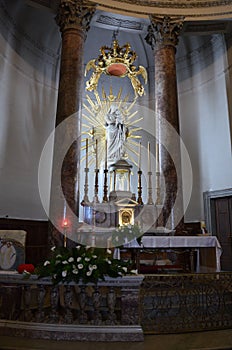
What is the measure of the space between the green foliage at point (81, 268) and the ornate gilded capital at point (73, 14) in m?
6.53

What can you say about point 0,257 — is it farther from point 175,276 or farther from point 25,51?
point 25,51

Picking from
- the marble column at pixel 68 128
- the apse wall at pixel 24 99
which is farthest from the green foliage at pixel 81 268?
the apse wall at pixel 24 99

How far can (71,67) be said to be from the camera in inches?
332

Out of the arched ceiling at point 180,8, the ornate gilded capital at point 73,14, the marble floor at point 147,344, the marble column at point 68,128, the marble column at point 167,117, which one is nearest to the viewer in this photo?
the marble floor at point 147,344

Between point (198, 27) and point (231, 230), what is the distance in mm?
6152

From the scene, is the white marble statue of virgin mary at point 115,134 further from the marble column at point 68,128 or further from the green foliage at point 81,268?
the green foliage at point 81,268

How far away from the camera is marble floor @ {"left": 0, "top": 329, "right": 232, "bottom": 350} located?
3.56m

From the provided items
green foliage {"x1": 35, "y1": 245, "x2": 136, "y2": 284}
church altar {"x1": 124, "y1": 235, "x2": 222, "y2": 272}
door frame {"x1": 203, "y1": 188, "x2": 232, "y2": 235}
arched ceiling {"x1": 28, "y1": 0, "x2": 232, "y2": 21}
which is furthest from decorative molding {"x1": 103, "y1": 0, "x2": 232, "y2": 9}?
green foliage {"x1": 35, "y1": 245, "x2": 136, "y2": 284}

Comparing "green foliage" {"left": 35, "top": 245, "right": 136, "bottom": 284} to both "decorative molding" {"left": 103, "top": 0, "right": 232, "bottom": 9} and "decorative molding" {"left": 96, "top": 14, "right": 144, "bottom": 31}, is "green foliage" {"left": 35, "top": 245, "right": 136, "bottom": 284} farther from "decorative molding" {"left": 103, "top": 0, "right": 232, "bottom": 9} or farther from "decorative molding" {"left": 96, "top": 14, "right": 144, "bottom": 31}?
"decorative molding" {"left": 96, "top": 14, "right": 144, "bottom": 31}

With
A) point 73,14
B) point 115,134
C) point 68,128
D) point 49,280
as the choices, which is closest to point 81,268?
point 49,280

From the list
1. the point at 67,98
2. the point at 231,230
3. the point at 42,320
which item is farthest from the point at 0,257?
the point at 231,230

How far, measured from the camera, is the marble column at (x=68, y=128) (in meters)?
7.46

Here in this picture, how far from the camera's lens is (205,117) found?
11.7 m

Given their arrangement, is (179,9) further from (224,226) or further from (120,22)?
(224,226)
